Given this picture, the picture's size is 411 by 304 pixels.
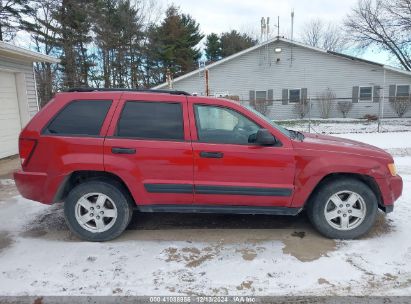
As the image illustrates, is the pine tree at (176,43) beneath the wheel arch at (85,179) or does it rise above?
above

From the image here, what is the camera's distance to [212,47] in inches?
1639

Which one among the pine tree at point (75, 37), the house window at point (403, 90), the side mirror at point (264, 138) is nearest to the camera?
the side mirror at point (264, 138)

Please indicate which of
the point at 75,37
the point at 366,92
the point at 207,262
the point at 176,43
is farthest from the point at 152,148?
the point at 176,43

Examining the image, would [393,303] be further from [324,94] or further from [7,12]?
[7,12]

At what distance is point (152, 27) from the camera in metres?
34.0

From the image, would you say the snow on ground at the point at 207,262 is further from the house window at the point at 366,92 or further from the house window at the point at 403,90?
the house window at the point at 403,90

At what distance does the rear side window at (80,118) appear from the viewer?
3.99m

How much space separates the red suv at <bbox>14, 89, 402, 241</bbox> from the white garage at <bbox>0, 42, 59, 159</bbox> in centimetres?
624

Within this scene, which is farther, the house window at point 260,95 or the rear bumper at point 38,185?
the house window at point 260,95

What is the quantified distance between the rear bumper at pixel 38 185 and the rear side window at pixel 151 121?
39.0 inches

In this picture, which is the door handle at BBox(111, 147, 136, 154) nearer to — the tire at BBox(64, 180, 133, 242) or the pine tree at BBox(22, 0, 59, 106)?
the tire at BBox(64, 180, 133, 242)

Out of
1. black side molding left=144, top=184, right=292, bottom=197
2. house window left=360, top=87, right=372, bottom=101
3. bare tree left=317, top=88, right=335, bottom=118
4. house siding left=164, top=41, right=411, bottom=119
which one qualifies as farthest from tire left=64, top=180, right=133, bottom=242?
house window left=360, top=87, right=372, bottom=101

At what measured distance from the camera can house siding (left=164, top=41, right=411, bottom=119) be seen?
21.9 meters

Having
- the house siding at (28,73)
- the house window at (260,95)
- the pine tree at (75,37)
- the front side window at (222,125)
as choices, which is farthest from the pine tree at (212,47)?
the front side window at (222,125)
